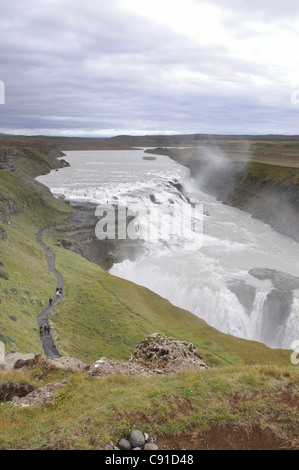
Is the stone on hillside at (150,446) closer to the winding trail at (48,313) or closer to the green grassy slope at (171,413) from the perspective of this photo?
the green grassy slope at (171,413)

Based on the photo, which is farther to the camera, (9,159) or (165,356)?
(9,159)

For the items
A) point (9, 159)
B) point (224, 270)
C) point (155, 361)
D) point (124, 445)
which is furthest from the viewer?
point (9, 159)

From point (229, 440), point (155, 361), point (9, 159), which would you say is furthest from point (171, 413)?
point (9, 159)

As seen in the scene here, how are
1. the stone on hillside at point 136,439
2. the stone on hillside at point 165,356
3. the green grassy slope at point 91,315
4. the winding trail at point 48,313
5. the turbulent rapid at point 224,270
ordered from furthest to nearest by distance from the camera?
the turbulent rapid at point 224,270 < the green grassy slope at point 91,315 < the winding trail at point 48,313 < the stone on hillside at point 165,356 < the stone on hillside at point 136,439

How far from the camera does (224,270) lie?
4100 cm

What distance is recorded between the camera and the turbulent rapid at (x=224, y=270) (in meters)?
33.1

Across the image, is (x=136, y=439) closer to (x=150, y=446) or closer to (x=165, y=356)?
(x=150, y=446)

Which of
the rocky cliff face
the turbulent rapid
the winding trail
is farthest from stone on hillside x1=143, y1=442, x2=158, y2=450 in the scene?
the rocky cliff face

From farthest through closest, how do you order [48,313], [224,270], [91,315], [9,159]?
[9,159] → [224,270] → [91,315] → [48,313]

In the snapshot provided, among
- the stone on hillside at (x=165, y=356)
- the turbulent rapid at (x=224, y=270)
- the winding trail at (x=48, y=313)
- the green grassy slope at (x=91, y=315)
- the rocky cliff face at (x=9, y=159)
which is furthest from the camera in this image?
the rocky cliff face at (x=9, y=159)

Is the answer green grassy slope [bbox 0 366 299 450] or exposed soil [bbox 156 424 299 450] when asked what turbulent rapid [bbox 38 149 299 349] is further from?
exposed soil [bbox 156 424 299 450]

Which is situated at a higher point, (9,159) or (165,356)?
(9,159)

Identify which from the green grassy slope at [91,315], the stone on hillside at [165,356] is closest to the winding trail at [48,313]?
the green grassy slope at [91,315]

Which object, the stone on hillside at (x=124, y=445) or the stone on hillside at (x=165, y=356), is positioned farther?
the stone on hillside at (x=165, y=356)
